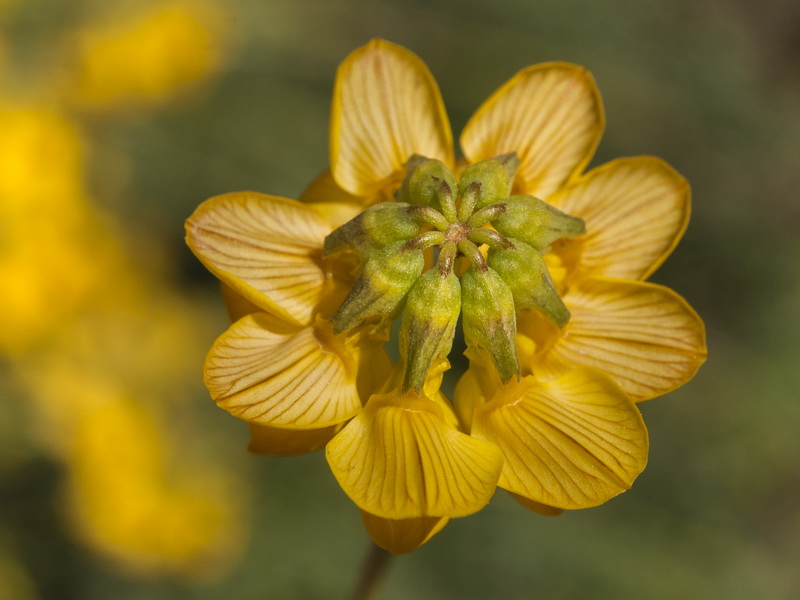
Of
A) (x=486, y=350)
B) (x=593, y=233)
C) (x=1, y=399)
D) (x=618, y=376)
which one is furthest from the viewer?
(x=1, y=399)

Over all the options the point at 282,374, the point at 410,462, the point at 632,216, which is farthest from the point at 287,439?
the point at 632,216

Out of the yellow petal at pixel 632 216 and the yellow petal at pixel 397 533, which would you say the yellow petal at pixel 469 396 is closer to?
the yellow petal at pixel 397 533

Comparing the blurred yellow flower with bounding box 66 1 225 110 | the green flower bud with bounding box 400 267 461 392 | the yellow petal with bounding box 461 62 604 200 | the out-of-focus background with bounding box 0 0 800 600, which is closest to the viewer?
the green flower bud with bounding box 400 267 461 392

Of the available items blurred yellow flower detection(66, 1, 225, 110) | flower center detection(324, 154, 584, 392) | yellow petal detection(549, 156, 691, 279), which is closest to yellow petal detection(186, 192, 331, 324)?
flower center detection(324, 154, 584, 392)

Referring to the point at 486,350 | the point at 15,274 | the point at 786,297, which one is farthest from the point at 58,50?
the point at 786,297

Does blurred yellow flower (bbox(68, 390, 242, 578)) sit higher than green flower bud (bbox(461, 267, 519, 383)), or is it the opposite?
green flower bud (bbox(461, 267, 519, 383))

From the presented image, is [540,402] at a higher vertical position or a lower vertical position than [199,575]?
higher

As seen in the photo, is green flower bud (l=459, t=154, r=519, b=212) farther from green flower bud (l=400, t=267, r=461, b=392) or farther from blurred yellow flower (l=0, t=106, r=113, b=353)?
blurred yellow flower (l=0, t=106, r=113, b=353)

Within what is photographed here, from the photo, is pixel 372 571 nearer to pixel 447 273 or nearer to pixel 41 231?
pixel 447 273

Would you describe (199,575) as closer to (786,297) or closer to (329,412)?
(329,412)
